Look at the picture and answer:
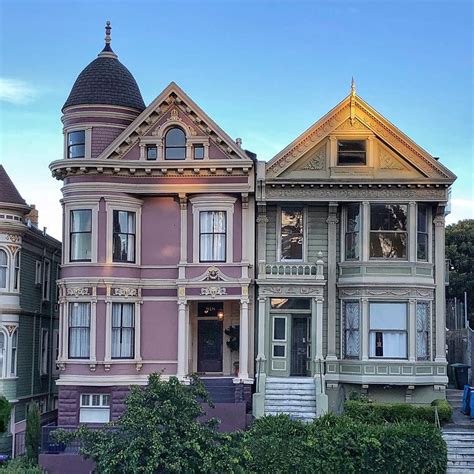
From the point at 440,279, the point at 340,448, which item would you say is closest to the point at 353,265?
the point at 440,279

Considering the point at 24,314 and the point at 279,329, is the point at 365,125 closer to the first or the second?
the point at 279,329

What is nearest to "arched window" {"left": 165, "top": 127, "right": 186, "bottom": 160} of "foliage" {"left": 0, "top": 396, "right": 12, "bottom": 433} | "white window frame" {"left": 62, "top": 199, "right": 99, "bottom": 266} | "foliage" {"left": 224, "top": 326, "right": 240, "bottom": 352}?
"white window frame" {"left": 62, "top": 199, "right": 99, "bottom": 266}

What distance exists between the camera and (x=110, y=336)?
28.6 m

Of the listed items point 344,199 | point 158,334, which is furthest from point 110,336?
point 344,199

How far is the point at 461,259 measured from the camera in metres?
60.3

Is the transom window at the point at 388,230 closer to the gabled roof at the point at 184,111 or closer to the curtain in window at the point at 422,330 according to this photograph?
the curtain in window at the point at 422,330

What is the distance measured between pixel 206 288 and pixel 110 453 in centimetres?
850

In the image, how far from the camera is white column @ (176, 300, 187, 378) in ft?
94.6

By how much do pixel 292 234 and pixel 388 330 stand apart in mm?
4684

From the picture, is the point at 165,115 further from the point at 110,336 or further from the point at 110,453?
the point at 110,453

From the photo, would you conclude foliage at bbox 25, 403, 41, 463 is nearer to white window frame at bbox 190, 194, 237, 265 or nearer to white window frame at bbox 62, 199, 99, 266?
white window frame at bbox 62, 199, 99, 266

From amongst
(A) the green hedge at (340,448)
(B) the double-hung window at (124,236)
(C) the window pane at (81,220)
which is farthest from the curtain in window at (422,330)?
(C) the window pane at (81,220)

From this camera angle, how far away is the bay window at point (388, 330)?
94.3 ft

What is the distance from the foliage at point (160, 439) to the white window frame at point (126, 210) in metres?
7.27
